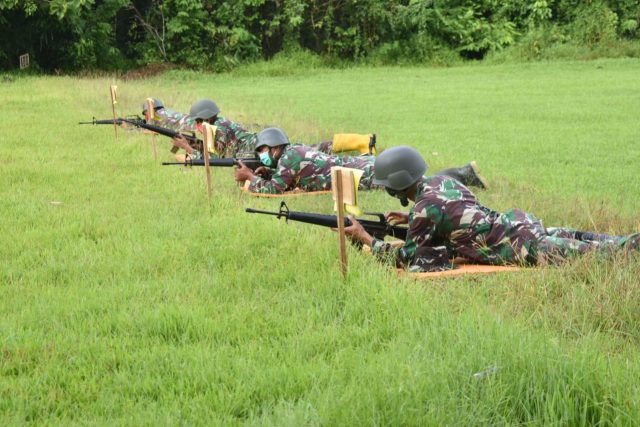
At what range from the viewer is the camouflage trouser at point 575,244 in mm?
5508

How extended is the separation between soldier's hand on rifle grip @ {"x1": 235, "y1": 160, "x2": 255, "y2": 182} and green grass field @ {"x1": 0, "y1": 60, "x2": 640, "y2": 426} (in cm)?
23

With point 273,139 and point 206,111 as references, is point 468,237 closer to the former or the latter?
point 273,139

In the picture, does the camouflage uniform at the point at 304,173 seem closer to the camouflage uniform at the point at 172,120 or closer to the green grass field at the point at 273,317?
the green grass field at the point at 273,317

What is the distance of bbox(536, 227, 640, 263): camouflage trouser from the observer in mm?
5508

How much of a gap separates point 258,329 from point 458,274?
1688 millimetres

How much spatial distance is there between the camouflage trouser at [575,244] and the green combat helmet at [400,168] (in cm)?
103

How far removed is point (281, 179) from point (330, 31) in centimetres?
2521

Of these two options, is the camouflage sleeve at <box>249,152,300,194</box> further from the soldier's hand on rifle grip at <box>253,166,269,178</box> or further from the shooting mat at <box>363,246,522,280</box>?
the shooting mat at <box>363,246,522,280</box>

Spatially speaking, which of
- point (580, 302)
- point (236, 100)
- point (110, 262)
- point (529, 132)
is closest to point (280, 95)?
point (236, 100)

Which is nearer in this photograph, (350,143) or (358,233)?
(358,233)

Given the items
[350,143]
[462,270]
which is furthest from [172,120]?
[462,270]

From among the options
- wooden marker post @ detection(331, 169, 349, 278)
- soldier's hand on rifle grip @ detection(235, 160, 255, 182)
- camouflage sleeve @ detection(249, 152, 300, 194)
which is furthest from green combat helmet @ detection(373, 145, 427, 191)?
soldier's hand on rifle grip @ detection(235, 160, 255, 182)

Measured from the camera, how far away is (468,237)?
592cm

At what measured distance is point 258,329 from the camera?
15.1 feet
